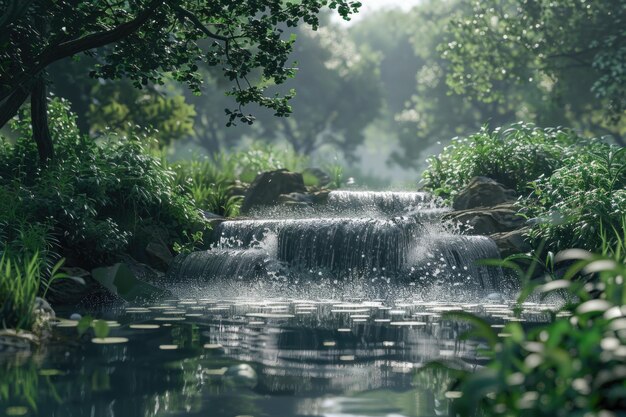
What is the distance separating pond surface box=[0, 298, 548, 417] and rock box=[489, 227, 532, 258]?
416 cm

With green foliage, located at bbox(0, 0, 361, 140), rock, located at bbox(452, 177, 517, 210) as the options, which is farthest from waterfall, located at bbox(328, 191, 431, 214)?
green foliage, located at bbox(0, 0, 361, 140)

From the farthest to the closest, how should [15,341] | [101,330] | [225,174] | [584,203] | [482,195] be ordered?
[225,174] < [482,195] < [584,203] < [101,330] < [15,341]

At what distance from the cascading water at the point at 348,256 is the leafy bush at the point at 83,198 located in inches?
49.2

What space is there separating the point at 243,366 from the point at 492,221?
34.2 ft

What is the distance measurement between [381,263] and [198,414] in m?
10.2

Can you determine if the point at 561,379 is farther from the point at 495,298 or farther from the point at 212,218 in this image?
the point at 212,218

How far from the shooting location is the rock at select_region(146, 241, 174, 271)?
14.7 m

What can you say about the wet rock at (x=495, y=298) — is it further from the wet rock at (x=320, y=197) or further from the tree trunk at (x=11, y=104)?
the wet rock at (x=320, y=197)

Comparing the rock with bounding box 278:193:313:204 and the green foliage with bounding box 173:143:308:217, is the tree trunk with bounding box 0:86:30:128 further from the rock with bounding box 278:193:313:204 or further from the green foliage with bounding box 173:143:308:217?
the rock with bounding box 278:193:313:204

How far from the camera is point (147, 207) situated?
50.8ft

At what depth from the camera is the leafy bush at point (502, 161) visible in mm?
18109

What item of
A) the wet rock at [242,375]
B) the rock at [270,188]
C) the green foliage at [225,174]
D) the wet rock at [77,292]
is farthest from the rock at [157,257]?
the wet rock at [242,375]

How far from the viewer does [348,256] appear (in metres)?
15.2

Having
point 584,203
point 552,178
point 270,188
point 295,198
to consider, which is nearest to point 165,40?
point 584,203
